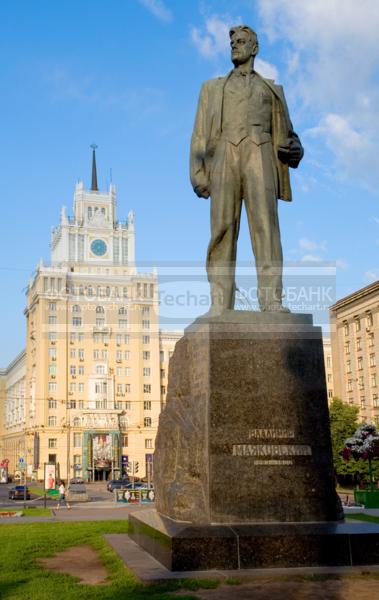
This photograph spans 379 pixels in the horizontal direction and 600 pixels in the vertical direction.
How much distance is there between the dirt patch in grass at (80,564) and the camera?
6.50m

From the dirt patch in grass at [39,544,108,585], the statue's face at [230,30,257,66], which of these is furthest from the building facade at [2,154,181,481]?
the statue's face at [230,30,257,66]

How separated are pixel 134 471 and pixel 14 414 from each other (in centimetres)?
3244

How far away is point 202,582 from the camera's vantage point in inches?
220

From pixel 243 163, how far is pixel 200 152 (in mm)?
682

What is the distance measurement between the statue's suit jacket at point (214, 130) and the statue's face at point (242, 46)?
24 centimetres

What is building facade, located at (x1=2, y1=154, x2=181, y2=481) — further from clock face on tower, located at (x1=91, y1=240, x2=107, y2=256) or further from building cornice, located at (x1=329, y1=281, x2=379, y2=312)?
building cornice, located at (x1=329, y1=281, x2=379, y2=312)

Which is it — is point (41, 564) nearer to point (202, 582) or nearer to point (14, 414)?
point (202, 582)

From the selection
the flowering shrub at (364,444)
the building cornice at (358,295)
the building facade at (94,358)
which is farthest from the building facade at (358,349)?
the building facade at (94,358)

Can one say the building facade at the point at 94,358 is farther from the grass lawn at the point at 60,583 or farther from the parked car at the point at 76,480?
the grass lawn at the point at 60,583

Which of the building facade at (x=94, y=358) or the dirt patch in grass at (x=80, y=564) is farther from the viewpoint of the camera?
the building facade at (x=94, y=358)

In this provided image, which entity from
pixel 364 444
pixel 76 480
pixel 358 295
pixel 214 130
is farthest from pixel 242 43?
pixel 76 480

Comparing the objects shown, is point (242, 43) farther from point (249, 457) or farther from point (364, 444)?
point (364, 444)

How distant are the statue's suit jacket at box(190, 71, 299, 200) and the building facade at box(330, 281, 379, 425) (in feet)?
147

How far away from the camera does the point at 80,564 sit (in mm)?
7438
